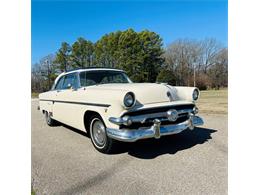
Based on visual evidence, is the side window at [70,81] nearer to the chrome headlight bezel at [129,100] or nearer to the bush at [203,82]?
the chrome headlight bezel at [129,100]

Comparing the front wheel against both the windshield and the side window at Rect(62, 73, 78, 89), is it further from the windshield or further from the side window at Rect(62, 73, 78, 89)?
the side window at Rect(62, 73, 78, 89)

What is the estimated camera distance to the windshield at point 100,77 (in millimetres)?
4602

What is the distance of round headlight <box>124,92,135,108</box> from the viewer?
3.20 m

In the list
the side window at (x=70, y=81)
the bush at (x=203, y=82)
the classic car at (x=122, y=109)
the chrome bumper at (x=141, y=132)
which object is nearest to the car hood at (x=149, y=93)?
the classic car at (x=122, y=109)

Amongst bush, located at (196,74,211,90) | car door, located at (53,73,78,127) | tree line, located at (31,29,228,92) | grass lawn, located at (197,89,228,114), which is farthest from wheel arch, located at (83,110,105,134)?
bush, located at (196,74,211,90)

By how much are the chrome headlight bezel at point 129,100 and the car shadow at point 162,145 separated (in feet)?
2.71

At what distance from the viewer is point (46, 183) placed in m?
2.76

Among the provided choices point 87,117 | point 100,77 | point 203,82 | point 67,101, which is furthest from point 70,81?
point 203,82

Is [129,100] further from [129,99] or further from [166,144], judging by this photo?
[166,144]
